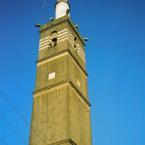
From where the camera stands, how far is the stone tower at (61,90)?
941 inches

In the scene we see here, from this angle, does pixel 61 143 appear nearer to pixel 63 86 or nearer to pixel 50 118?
pixel 50 118

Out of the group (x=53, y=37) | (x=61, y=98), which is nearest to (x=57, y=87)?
(x=61, y=98)

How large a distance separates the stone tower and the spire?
2092 mm

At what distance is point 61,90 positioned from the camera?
25875mm

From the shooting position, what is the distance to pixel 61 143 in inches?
896

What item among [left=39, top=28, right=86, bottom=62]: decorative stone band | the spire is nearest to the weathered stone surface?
[left=39, top=28, right=86, bottom=62]: decorative stone band

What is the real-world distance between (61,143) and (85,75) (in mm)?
9332

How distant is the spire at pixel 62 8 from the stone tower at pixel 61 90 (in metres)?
2.09

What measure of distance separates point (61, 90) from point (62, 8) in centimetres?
1229

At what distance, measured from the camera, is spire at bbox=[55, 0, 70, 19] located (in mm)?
34250

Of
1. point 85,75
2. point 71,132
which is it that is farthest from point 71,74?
point 71,132

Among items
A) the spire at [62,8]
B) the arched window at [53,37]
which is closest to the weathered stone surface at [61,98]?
the arched window at [53,37]

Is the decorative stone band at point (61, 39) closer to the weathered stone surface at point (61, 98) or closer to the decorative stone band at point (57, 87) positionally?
the weathered stone surface at point (61, 98)

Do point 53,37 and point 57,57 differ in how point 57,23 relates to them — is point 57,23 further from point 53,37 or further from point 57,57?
point 57,57
